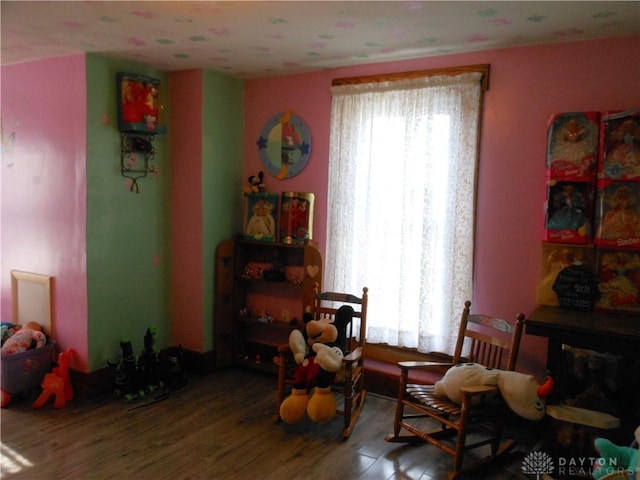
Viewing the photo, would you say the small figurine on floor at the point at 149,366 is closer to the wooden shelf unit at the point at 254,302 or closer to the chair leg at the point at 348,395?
the wooden shelf unit at the point at 254,302

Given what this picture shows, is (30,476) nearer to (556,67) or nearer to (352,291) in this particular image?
(352,291)

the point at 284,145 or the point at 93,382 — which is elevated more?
the point at 284,145

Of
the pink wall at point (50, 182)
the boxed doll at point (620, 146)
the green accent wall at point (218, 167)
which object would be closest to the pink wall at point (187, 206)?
the green accent wall at point (218, 167)

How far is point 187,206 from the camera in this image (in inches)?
158

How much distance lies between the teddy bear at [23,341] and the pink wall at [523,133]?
2975 mm

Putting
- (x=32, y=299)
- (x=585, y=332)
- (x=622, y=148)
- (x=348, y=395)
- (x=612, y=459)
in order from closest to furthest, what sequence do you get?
1. (x=612, y=459)
2. (x=585, y=332)
3. (x=622, y=148)
4. (x=348, y=395)
5. (x=32, y=299)

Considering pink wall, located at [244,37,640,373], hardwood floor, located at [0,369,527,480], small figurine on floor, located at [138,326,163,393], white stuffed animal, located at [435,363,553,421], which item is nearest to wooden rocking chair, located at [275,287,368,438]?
hardwood floor, located at [0,369,527,480]

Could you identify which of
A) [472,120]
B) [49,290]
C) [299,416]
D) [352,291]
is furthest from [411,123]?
[49,290]

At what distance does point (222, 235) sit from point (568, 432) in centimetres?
273

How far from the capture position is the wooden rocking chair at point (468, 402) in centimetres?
263

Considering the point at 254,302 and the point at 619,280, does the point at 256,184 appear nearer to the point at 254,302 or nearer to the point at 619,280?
the point at 254,302

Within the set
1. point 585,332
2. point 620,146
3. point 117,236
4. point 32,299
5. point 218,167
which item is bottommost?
point 32,299

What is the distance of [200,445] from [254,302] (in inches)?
58.6

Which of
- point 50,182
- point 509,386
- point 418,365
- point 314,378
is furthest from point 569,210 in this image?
point 50,182
